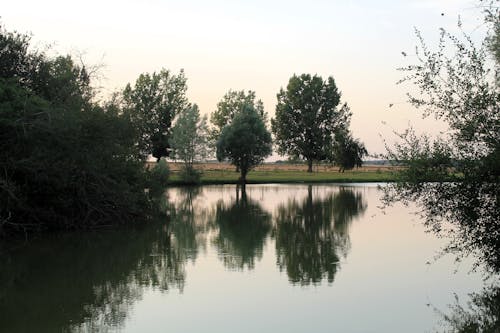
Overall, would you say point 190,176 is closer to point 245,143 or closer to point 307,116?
point 245,143

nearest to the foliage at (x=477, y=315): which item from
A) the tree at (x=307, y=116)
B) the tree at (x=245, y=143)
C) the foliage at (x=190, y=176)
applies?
the foliage at (x=190, y=176)

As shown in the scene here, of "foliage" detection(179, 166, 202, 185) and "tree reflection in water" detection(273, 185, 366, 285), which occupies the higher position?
"foliage" detection(179, 166, 202, 185)

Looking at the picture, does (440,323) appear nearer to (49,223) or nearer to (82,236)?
(82,236)

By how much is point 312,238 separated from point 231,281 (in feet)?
26.3

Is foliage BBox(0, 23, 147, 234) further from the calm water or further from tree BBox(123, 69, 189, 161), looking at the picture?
tree BBox(123, 69, 189, 161)

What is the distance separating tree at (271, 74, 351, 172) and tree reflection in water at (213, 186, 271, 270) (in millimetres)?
62269

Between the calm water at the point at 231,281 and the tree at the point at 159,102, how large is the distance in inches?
2407

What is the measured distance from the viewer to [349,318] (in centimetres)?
1048

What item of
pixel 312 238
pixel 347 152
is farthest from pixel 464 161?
pixel 347 152

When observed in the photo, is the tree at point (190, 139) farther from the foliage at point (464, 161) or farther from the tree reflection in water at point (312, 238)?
the foliage at point (464, 161)

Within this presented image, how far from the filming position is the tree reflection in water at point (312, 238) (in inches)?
591

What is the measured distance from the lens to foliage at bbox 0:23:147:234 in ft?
67.1

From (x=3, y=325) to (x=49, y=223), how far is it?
12.8m

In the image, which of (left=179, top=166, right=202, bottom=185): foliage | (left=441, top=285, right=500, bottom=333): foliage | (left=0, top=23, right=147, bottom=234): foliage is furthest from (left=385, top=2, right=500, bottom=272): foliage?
(left=179, top=166, right=202, bottom=185): foliage
